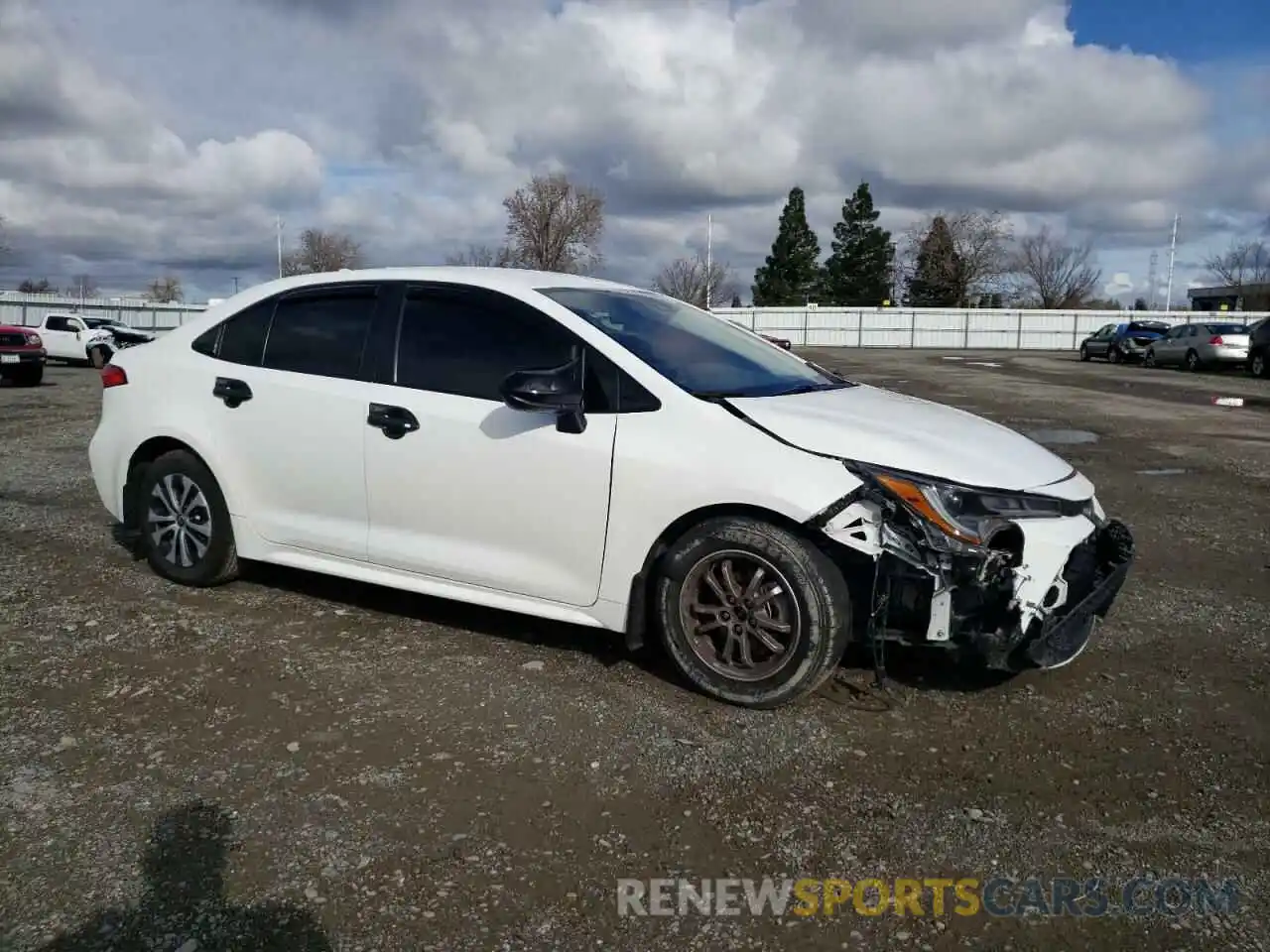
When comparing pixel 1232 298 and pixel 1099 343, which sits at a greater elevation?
pixel 1232 298

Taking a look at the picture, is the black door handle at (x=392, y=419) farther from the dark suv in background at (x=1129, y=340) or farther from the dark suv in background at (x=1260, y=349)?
the dark suv in background at (x=1129, y=340)

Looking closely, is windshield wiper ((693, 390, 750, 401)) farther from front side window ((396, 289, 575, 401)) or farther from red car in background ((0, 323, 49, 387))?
red car in background ((0, 323, 49, 387))

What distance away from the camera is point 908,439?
147 inches

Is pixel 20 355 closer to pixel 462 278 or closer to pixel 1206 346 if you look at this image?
pixel 462 278

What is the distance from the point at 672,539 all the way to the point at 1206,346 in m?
29.7

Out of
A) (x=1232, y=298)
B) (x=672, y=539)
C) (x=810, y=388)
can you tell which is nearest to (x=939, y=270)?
(x=1232, y=298)

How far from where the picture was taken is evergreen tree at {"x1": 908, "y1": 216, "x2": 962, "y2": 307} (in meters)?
74.4

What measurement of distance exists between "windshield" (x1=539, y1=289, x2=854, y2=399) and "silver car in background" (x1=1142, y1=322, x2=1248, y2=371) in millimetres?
27390

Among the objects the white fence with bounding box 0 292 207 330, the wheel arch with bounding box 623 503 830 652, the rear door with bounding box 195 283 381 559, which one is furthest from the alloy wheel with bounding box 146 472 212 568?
the white fence with bounding box 0 292 207 330

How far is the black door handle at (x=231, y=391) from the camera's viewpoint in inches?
Result: 189

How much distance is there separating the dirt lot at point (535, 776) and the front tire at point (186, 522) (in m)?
0.13

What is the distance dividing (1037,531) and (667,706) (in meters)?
1.50

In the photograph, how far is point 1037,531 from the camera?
139 inches

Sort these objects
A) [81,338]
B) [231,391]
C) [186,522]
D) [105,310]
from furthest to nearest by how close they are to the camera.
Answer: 1. [105,310]
2. [81,338]
3. [186,522]
4. [231,391]
